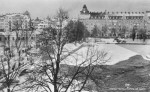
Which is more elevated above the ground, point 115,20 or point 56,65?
point 56,65

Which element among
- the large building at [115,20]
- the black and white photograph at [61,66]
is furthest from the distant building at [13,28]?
the large building at [115,20]

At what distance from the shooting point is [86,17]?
128m

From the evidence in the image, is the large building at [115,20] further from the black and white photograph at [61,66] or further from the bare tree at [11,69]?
the bare tree at [11,69]

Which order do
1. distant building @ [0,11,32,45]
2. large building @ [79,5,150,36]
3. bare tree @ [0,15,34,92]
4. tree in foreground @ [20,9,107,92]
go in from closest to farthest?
tree in foreground @ [20,9,107,92] → bare tree @ [0,15,34,92] → distant building @ [0,11,32,45] → large building @ [79,5,150,36]

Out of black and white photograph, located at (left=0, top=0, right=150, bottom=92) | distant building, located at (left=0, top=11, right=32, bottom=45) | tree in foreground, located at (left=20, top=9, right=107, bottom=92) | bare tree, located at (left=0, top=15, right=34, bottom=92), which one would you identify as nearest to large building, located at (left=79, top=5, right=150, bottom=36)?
distant building, located at (left=0, top=11, right=32, bottom=45)

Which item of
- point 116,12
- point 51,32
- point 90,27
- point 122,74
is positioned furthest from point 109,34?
point 51,32

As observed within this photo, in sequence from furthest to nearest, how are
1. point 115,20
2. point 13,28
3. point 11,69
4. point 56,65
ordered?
point 115,20, point 13,28, point 11,69, point 56,65

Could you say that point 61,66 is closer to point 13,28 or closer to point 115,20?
point 13,28

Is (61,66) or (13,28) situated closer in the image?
(61,66)

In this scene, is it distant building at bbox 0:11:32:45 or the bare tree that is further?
distant building at bbox 0:11:32:45

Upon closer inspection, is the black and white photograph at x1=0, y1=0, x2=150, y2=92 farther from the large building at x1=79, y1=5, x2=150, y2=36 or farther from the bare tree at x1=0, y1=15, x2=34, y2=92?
the large building at x1=79, y1=5, x2=150, y2=36

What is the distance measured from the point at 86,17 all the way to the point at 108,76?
10710 centimetres

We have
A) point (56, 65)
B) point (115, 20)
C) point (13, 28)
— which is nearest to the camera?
point (56, 65)

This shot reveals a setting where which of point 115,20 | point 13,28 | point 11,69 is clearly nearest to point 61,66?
point 11,69
